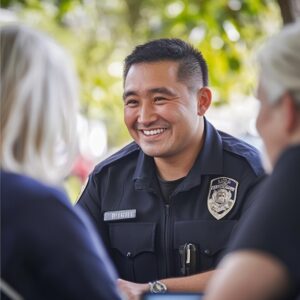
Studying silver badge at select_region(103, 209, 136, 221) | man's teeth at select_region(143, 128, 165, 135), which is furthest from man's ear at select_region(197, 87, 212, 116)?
silver badge at select_region(103, 209, 136, 221)

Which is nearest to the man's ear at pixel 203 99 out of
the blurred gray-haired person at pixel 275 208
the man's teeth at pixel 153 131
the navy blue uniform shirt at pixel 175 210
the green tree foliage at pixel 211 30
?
the navy blue uniform shirt at pixel 175 210

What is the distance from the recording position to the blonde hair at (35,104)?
2178 millimetres

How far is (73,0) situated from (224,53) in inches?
37.5

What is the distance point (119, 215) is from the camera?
3.71m

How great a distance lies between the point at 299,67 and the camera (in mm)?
2090

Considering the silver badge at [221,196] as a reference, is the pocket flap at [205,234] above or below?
below

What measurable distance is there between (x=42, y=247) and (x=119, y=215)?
1575 mm

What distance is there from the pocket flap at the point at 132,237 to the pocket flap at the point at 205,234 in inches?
3.8

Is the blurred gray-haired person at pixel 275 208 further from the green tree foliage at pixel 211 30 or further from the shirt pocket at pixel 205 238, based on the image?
the green tree foliage at pixel 211 30

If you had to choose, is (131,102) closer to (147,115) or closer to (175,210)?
(147,115)

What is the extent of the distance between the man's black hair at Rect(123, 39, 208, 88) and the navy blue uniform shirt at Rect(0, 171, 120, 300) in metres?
1.68

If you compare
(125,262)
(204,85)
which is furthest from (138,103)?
(125,262)

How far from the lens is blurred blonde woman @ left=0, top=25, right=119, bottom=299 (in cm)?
214

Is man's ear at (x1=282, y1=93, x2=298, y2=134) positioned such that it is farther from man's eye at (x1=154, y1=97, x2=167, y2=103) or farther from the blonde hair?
man's eye at (x1=154, y1=97, x2=167, y2=103)
